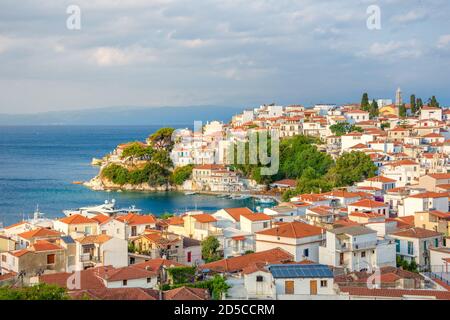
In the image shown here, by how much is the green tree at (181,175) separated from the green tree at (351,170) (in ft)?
28.2

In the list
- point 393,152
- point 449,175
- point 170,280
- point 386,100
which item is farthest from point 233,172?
point 170,280

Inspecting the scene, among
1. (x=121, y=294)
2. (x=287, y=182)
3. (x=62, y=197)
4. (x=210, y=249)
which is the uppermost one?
(x=121, y=294)

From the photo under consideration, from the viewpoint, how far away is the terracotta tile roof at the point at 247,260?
30.6 feet

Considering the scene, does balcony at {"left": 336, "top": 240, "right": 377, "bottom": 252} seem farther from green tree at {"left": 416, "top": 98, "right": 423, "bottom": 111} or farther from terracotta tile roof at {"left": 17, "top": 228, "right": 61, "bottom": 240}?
green tree at {"left": 416, "top": 98, "right": 423, "bottom": 111}

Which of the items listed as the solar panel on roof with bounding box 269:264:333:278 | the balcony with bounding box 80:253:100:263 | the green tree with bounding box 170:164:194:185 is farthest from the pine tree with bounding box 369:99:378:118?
the solar panel on roof with bounding box 269:264:333:278

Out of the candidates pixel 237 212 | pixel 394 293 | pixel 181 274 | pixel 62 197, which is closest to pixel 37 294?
pixel 181 274

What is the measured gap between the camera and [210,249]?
11.4 m

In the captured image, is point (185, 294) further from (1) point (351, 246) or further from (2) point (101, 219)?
(2) point (101, 219)

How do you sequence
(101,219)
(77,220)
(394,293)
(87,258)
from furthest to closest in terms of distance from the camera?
(101,219), (77,220), (87,258), (394,293)

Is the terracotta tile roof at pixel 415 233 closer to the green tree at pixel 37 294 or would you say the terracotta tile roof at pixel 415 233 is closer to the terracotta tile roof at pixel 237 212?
the terracotta tile roof at pixel 237 212

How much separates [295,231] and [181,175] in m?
20.8

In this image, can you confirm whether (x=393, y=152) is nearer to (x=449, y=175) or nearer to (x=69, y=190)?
(x=449, y=175)

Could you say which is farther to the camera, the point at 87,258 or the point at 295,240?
the point at 295,240

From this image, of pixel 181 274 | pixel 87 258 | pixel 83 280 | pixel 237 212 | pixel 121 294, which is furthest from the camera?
pixel 237 212
